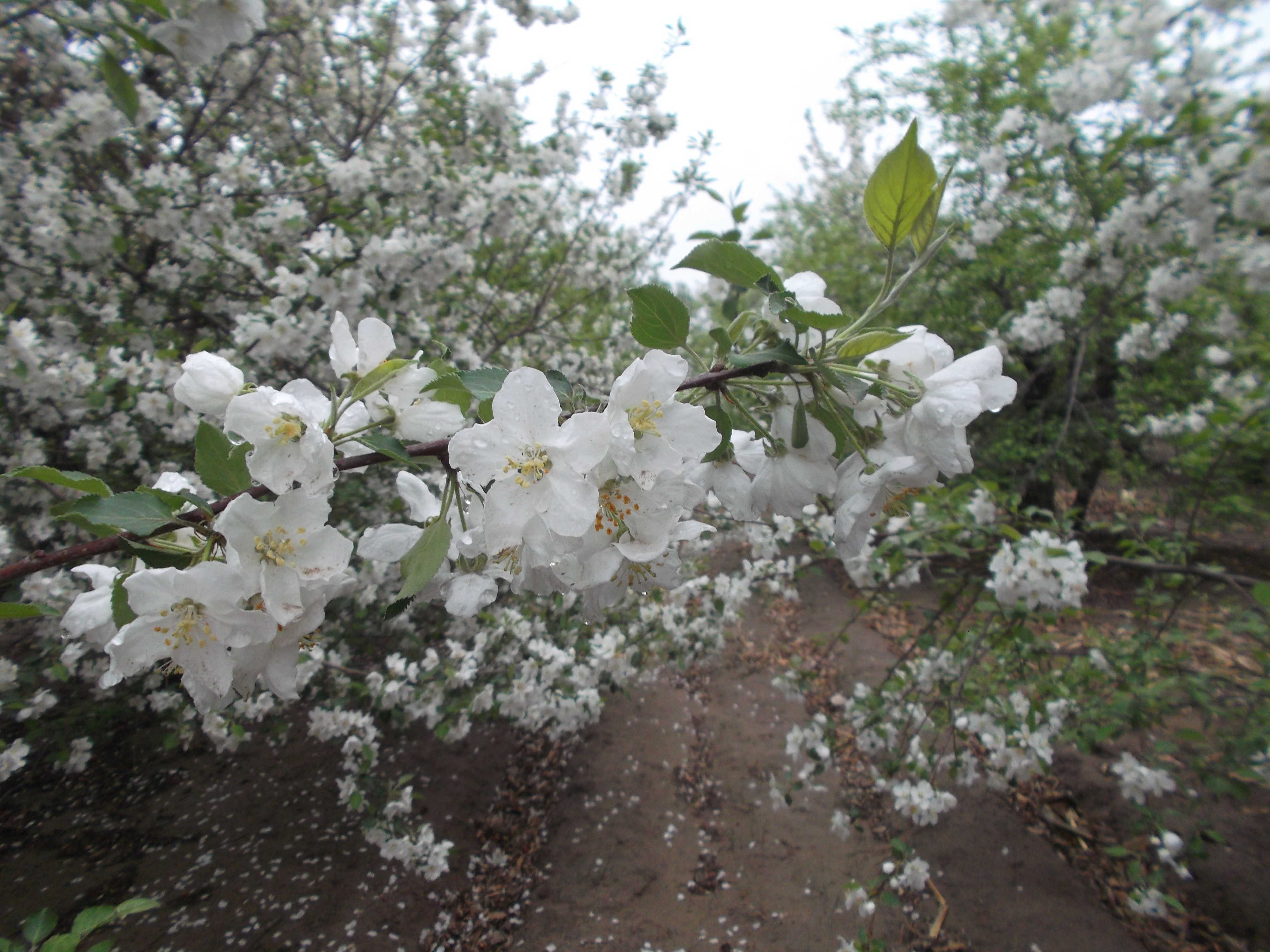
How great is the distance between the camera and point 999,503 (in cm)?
289

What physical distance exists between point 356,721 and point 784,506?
96.8 inches

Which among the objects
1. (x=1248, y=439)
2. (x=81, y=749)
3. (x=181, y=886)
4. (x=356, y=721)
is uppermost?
(x=1248, y=439)

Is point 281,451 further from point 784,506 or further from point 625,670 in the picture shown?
point 625,670

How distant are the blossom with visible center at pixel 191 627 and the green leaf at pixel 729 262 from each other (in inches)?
26.9

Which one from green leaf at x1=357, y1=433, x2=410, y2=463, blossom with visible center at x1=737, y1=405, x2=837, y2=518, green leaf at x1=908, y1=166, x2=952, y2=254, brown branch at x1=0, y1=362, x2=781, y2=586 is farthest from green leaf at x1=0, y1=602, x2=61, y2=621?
green leaf at x1=908, y1=166, x2=952, y2=254

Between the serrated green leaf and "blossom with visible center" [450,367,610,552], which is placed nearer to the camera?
"blossom with visible center" [450,367,610,552]

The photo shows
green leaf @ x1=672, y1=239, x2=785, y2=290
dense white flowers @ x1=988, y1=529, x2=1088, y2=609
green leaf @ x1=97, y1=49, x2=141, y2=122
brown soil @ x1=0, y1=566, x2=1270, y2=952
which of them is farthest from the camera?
brown soil @ x1=0, y1=566, x2=1270, y2=952

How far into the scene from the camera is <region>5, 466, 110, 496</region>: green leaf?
2.19ft

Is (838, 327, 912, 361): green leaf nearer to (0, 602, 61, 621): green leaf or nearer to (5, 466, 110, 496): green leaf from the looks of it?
(5, 466, 110, 496): green leaf

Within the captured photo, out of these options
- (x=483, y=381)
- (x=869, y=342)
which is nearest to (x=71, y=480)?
(x=483, y=381)

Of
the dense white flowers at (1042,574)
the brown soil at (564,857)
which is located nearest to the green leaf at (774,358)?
the dense white flowers at (1042,574)

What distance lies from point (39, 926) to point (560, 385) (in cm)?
156

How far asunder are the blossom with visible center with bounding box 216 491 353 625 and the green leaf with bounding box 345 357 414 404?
148 mm

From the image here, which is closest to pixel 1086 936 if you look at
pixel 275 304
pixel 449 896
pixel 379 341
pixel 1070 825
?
pixel 1070 825
